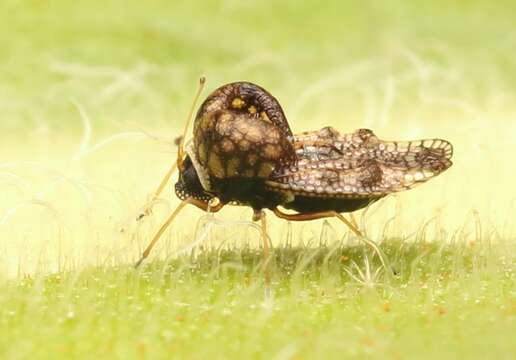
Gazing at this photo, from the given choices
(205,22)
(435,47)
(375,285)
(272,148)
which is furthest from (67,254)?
(435,47)

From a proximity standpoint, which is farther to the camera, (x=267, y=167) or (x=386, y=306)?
(x=267, y=167)

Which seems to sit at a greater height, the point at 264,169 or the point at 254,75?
the point at 254,75

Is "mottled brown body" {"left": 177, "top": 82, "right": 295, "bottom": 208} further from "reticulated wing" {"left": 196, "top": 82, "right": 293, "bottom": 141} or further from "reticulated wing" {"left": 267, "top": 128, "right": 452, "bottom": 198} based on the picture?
"reticulated wing" {"left": 267, "top": 128, "right": 452, "bottom": 198}

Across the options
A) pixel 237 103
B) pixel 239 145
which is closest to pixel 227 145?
pixel 239 145

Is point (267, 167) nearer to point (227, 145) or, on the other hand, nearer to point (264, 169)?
point (264, 169)

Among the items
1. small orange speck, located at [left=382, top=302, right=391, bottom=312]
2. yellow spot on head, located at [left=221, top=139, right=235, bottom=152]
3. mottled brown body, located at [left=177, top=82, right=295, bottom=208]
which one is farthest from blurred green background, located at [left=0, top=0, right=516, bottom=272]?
small orange speck, located at [left=382, top=302, right=391, bottom=312]

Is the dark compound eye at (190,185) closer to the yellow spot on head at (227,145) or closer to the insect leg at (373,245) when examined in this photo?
the yellow spot on head at (227,145)

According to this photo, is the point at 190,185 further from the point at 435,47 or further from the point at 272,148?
the point at 435,47
